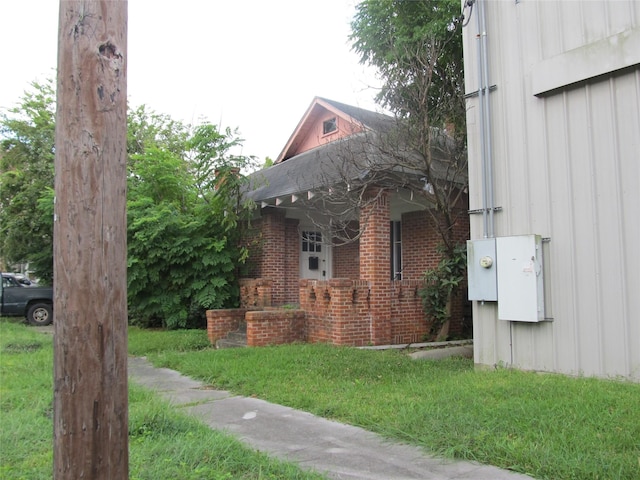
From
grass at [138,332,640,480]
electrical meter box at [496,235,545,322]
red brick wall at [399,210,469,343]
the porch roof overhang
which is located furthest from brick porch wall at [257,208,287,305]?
electrical meter box at [496,235,545,322]

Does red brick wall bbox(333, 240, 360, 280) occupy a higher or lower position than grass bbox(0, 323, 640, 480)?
higher

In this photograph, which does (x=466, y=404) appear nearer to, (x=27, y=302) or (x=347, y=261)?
(x=347, y=261)

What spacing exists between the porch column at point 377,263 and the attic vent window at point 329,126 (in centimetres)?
618

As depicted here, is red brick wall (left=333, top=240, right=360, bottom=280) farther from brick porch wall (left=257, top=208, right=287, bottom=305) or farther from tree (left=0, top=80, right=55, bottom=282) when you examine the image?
tree (left=0, top=80, right=55, bottom=282)

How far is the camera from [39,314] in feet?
55.5

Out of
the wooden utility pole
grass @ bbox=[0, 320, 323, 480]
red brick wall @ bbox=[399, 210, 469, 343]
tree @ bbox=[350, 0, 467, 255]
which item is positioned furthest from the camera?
red brick wall @ bbox=[399, 210, 469, 343]

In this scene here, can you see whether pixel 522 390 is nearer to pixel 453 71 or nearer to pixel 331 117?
pixel 453 71

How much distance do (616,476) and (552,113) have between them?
4.59m

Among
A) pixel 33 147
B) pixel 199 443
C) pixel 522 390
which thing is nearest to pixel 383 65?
pixel 522 390

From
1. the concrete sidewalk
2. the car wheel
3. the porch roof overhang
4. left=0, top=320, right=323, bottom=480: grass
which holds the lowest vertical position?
the concrete sidewalk

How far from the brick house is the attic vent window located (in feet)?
9.08

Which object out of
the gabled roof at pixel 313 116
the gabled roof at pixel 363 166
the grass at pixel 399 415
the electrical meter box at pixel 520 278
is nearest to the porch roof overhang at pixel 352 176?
the gabled roof at pixel 363 166

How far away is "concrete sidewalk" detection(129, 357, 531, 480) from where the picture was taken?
3.81 m

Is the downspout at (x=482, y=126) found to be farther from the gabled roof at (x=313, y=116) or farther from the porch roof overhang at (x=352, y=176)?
the gabled roof at (x=313, y=116)
